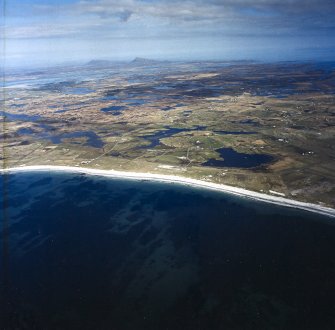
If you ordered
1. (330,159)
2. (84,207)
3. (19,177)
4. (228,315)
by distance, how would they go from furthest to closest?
1. (19,177)
2. (330,159)
3. (84,207)
4. (228,315)

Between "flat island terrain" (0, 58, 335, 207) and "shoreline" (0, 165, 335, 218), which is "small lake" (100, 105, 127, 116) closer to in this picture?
"flat island terrain" (0, 58, 335, 207)

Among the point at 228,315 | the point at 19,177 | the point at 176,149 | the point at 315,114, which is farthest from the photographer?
the point at 315,114

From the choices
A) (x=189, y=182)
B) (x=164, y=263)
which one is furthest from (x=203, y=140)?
(x=164, y=263)

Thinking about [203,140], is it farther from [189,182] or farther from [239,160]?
[189,182]

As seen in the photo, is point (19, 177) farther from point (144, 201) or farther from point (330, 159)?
point (330, 159)

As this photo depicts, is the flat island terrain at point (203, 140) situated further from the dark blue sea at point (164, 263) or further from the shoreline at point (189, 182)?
the dark blue sea at point (164, 263)

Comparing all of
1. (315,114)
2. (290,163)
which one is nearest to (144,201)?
(290,163)

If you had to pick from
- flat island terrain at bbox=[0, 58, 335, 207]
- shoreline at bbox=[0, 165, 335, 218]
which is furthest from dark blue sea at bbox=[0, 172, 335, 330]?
flat island terrain at bbox=[0, 58, 335, 207]
